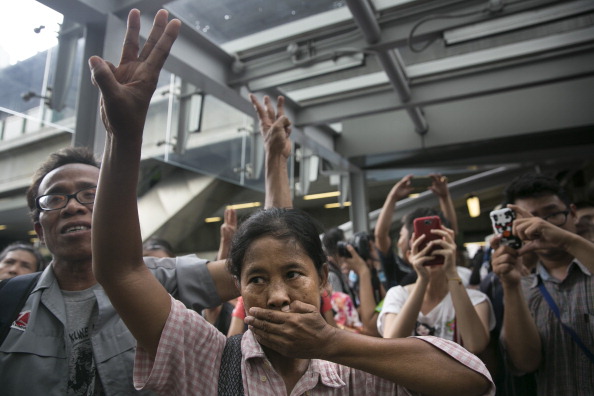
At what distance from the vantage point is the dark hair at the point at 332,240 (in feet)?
9.77

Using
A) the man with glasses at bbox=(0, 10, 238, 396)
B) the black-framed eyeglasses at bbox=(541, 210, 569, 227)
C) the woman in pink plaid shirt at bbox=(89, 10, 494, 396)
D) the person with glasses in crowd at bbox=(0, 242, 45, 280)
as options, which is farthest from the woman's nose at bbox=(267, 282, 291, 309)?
the person with glasses in crowd at bbox=(0, 242, 45, 280)

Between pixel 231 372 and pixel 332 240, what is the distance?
2.12 metres

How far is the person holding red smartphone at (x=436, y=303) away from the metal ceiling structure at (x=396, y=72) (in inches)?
57.8

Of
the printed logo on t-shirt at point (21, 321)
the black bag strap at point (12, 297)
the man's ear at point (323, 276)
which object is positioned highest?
the man's ear at point (323, 276)

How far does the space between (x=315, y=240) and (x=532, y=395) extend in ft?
4.91

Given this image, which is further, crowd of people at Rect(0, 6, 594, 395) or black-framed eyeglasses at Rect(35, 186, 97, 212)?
black-framed eyeglasses at Rect(35, 186, 97, 212)

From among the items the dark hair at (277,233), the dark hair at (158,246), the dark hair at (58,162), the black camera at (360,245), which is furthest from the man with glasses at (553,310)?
the dark hair at (158,246)

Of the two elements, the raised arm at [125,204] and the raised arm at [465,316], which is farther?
the raised arm at [465,316]

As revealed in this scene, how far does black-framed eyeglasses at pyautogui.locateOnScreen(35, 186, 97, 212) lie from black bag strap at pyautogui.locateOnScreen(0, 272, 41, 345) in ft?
0.73

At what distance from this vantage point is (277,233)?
3.54 ft

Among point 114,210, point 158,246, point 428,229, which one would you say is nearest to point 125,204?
point 114,210

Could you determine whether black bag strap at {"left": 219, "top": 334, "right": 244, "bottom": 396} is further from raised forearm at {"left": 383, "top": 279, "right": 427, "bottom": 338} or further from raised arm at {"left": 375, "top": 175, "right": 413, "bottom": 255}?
raised arm at {"left": 375, "top": 175, "right": 413, "bottom": 255}

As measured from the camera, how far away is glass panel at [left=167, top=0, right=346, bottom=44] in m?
2.72

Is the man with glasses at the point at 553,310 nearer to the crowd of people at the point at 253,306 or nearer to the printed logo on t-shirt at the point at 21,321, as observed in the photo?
the crowd of people at the point at 253,306
